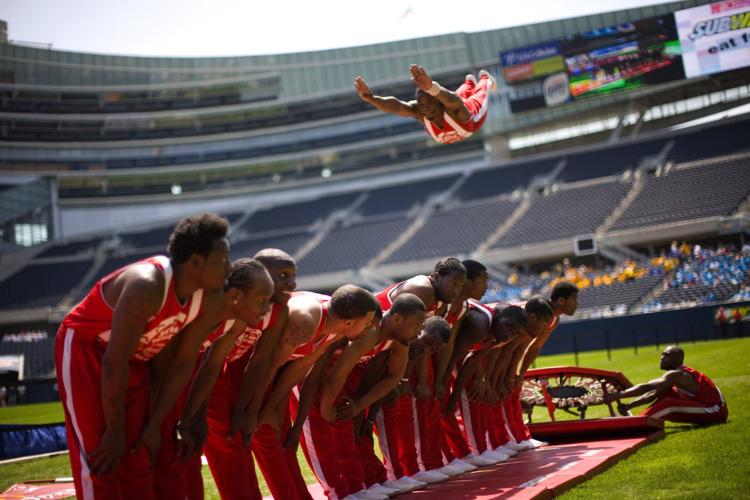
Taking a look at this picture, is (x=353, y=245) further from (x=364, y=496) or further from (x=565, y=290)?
(x=364, y=496)

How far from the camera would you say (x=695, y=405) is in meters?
8.30

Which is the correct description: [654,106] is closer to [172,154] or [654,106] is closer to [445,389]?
[172,154]

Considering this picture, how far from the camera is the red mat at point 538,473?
201 inches

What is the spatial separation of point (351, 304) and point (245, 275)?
833 millimetres

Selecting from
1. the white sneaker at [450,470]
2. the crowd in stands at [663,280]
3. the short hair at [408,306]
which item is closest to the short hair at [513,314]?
the white sneaker at [450,470]

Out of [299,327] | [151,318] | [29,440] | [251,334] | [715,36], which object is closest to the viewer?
[151,318]

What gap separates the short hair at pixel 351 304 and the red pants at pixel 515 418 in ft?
12.3

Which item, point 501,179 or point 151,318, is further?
point 501,179

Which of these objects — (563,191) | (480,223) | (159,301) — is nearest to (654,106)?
(563,191)

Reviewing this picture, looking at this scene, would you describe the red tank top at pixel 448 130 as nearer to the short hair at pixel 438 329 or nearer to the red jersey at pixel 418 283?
the red jersey at pixel 418 283

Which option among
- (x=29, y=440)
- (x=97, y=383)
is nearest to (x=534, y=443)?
(x=97, y=383)

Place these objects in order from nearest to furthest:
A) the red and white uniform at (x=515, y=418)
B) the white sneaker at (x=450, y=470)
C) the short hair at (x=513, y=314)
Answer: the white sneaker at (x=450, y=470), the short hair at (x=513, y=314), the red and white uniform at (x=515, y=418)

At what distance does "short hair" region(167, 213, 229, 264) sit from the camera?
3623 mm

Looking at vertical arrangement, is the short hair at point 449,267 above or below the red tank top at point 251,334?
above
